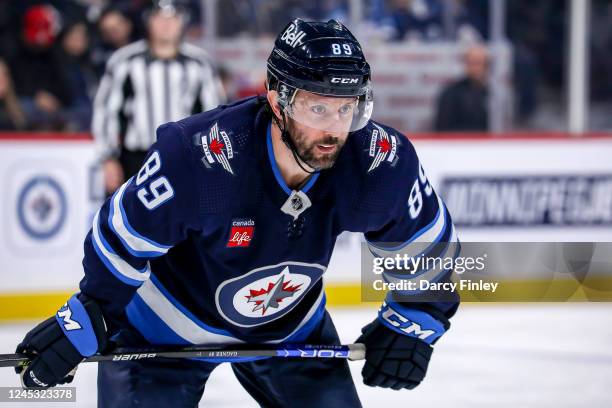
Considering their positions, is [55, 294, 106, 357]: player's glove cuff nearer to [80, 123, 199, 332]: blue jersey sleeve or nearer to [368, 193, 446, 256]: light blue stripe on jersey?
[80, 123, 199, 332]: blue jersey sleeve

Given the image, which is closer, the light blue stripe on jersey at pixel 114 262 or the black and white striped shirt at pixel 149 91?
the light blue stripe on jersey at pixel 114 262

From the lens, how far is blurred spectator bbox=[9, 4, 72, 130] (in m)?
5.90

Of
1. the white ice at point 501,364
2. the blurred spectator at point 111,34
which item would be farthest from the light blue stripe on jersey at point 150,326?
the blurred spectator at point 111,34

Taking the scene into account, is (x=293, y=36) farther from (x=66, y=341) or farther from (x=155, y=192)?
(x=66, y=341)

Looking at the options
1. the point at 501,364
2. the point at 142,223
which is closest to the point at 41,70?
the point at 501,364

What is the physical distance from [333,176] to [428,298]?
0.41 m

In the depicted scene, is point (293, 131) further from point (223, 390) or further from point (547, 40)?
point (547, 40)

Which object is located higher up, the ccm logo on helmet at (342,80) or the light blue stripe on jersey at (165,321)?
the ccm logo on helmet at (342,80)

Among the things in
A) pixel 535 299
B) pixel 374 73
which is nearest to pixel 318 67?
pixel 535 299

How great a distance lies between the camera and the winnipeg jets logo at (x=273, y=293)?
2.37 m

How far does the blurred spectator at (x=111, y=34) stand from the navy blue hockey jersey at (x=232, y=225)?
375 centimetres

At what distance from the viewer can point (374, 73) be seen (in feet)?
20.9

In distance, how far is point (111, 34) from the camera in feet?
19.8

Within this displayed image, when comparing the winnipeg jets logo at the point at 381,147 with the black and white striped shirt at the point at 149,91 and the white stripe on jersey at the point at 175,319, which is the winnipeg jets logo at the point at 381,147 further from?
the black and white striped shirt at the point at 149,91
